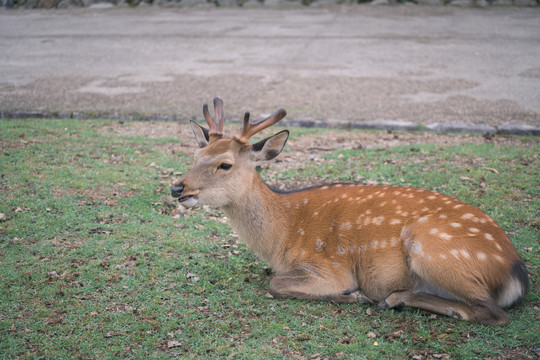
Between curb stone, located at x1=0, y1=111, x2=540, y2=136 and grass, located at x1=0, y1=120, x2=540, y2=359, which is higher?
curb stone, located at x1=0, y1=111, x2=540, y2=136

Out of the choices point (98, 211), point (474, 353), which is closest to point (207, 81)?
point (98, 211)

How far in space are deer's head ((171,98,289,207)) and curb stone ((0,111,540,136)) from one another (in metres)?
3.91

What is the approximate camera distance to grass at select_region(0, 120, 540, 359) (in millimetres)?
3912

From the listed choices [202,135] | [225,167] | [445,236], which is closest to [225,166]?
[225,167]

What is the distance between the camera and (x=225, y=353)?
3842 millimetres

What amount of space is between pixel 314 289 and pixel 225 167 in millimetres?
1297

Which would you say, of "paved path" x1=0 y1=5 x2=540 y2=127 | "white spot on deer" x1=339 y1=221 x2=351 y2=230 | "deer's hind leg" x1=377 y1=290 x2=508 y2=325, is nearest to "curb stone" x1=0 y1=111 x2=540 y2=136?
"paved path" x1=0 y1=5 x2=540 y2=127

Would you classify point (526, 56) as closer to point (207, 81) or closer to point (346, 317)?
point (207, 81)

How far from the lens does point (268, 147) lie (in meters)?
4.84

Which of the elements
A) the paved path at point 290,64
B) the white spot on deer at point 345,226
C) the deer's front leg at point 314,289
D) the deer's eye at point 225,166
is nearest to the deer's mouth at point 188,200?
the deer's eye at point 225,166

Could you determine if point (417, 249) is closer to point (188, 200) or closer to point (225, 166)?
point (225, 166)

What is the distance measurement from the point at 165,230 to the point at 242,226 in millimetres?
1197

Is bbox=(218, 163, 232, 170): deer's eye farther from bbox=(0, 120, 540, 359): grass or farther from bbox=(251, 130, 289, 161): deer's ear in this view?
bbox=(0, 120, 540, 359): grass

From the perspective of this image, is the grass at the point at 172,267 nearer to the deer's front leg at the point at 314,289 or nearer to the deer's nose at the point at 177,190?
the deer's front leg at the point at 314,289
